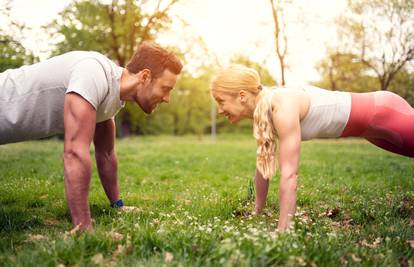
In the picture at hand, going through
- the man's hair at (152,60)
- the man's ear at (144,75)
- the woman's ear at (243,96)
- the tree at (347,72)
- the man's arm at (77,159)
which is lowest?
the tree at (347,72)

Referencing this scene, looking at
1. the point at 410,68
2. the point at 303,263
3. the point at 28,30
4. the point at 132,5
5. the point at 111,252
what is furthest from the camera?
the point at 132,5

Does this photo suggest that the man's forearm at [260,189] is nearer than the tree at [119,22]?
Yes

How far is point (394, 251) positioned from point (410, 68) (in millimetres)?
21303

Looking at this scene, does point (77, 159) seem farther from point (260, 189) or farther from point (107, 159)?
point (260, 189)

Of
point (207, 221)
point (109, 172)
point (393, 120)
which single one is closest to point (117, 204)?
point (109, 172)

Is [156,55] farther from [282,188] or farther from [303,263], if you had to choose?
[303,263]

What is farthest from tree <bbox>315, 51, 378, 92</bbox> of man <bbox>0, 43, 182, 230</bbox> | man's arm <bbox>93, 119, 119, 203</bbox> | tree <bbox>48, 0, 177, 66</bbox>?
man <bbox>0, 43, 182, 230</bbox>

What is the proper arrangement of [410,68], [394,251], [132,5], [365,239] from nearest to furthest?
[394,251] → [365,239] → [410,68] → [132,5]

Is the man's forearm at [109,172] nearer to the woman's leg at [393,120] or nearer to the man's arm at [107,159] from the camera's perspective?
the man's arm at [107,159]

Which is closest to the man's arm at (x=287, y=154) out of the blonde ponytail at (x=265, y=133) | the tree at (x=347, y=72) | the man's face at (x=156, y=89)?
the blonde ponytail at (x=265, y=133)

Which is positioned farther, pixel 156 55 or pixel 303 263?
pixel 156 55

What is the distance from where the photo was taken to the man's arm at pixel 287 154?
4.04 m

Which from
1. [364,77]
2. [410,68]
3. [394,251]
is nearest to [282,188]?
[394,251]

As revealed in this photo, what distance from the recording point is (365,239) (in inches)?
158
